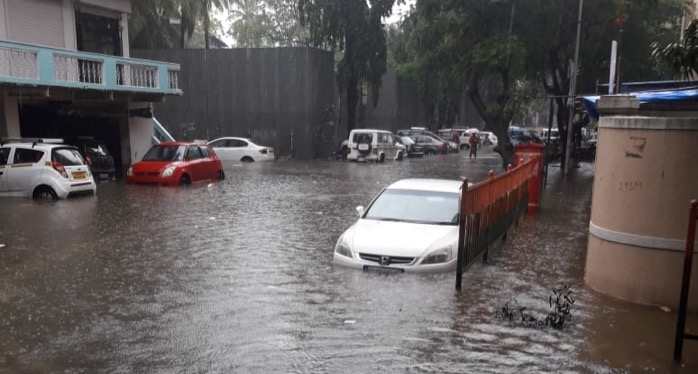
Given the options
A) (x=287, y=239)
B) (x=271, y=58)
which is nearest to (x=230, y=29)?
(x=271, y=58)

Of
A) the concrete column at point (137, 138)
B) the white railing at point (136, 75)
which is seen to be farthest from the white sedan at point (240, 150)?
the white railing at point (136, 75)

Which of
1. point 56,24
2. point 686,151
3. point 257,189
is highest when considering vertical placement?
point 56,24

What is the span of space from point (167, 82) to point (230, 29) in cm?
3744

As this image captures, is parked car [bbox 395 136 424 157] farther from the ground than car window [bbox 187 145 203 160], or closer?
closer

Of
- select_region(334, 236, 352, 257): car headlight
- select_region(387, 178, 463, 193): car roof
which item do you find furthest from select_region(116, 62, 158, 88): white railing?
A: select_region(334, 236, 352, 257): car headlight

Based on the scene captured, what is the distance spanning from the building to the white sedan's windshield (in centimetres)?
1262

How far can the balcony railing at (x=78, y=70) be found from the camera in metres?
16.9

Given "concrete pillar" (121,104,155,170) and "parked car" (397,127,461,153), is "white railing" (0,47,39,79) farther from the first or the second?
"parked car" (397,127,461,153)

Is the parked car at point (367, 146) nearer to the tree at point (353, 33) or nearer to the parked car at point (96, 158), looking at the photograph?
the tree at point (353, 33)

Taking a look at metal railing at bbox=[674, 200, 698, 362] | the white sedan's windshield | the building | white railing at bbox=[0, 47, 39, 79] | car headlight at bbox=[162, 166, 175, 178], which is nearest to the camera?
metal railing at bbox=[674, 200, 698, 362]

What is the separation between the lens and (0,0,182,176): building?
17.6m

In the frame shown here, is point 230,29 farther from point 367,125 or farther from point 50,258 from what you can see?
point 50,258

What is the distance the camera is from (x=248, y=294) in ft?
24.5

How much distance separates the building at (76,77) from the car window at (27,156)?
7.87 feet
